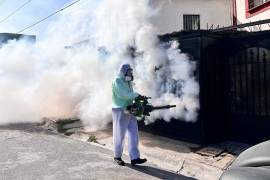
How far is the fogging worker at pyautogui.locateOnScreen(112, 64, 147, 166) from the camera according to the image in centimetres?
716

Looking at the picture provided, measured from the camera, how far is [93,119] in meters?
11.7

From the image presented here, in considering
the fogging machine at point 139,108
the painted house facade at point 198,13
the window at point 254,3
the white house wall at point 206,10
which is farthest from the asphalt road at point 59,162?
the white house wall at point 206,10

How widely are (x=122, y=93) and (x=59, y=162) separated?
5.87 feet

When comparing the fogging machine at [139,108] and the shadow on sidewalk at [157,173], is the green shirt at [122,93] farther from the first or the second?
the shadow on sidewalk at [157,173]

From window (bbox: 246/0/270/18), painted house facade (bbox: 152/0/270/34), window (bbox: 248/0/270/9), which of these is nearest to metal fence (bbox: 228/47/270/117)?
window (bbox: 246/0/270/18)

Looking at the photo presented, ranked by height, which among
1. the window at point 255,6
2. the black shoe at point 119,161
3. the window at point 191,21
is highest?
the window at point 191,21

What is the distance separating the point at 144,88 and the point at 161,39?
3.90ft

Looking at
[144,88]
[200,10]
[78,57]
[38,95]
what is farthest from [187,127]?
[200,10]

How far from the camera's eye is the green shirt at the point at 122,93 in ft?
23.3

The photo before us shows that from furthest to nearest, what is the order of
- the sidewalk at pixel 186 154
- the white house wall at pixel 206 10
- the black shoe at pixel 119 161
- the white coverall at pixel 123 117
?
the white house wall at pixel 206 10, the black shoe at pixel 119 161, the white coverall at pixel 123 117, the sidewalk at pixel 186 154

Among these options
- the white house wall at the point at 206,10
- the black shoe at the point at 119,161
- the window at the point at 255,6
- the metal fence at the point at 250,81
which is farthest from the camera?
the white house wall at the point at 206,10

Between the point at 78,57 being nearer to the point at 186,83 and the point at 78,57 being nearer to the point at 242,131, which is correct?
the point at 186,83

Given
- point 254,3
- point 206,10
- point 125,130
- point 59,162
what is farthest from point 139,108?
point 206,10

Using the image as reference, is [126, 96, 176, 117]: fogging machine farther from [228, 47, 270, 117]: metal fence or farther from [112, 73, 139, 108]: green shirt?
[228, 47, 270, 117]: metal fence
